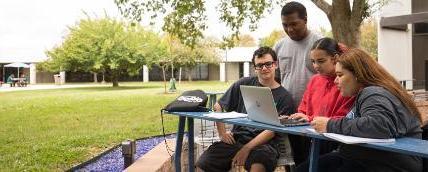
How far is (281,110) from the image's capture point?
4098mm

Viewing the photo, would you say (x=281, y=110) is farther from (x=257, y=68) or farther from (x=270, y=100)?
(x=270, y=100)

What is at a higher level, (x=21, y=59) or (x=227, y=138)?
(x=21, y=59)

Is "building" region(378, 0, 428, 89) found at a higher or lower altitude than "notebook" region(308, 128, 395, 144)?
higher

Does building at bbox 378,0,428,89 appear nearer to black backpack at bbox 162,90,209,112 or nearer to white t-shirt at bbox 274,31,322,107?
white t-shirt at bbox 274,31,322,107

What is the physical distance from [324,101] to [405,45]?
1699cm

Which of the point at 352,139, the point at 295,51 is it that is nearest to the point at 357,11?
the point at 295,51

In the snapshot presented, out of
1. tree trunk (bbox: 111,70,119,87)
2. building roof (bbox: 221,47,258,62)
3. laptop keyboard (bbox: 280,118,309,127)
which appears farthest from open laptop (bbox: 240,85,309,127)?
building roof (bbox: 221,47,258,62)

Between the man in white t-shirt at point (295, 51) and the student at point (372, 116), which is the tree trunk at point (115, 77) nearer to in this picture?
the man in white t-shirt at point (295, 51)

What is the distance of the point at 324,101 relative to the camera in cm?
372

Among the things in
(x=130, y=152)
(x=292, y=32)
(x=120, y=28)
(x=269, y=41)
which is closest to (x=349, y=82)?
(x=292, y=32)

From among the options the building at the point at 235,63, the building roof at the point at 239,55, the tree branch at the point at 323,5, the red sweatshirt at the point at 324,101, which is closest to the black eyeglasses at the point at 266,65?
the red sweatshirt at the point at 324,101

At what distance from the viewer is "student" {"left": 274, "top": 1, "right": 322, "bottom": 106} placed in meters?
4.41

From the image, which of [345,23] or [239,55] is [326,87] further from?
[239,55]

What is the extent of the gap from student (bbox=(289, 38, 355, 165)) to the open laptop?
0.24 m
